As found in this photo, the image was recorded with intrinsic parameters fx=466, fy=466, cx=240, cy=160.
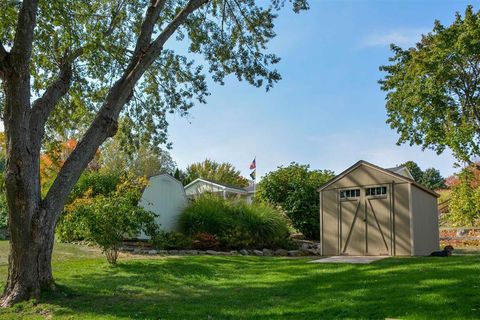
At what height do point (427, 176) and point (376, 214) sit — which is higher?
point (427, 176)

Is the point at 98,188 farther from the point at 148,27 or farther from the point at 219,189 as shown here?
the point at 219,189

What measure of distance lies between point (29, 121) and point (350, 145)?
14.6m

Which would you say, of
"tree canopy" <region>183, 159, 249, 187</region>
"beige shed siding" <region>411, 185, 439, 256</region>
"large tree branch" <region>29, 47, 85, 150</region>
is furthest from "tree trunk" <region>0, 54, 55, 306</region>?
"tree canopy" <region>183, 159, 249, 187</region>

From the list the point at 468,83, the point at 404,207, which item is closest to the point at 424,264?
the point at 404,207

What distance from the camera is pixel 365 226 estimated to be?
568 inches

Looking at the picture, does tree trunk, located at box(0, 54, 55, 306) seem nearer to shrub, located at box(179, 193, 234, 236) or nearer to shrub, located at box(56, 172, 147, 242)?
shrub, located at box(56, 172, 147, 242)

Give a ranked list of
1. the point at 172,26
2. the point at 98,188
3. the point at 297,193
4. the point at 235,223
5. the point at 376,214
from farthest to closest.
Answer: the point at 297,193
the point at 235,223
the point at 98,188
the point at 376,214
the point at 172,26

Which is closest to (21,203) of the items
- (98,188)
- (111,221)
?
(111,221)

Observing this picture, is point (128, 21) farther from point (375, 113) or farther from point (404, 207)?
point (375, 113)

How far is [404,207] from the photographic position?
13.8m

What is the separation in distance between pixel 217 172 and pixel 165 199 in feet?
70.0

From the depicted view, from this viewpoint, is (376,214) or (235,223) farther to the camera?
(235,223)

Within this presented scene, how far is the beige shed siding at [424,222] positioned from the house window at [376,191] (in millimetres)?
865

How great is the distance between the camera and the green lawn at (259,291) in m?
6.37
